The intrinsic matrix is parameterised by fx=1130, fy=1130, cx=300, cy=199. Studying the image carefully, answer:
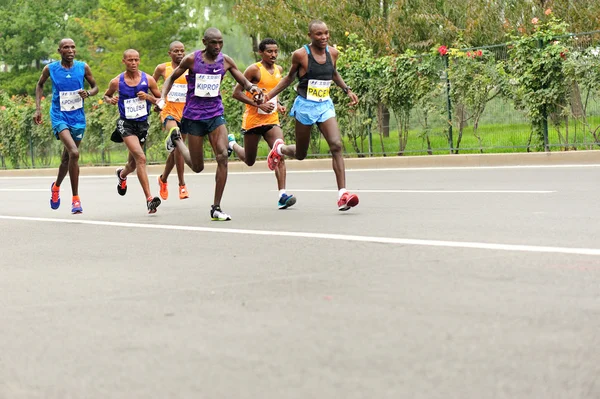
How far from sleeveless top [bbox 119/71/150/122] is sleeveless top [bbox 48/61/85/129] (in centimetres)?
49

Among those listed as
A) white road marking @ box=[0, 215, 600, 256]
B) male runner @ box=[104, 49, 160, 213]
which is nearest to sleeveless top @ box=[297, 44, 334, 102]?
white road marking @ box=[0, 215, 600, 256]

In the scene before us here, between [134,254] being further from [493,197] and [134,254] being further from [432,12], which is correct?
[432,12]

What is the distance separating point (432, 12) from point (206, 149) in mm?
8045

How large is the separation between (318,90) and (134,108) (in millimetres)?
2945

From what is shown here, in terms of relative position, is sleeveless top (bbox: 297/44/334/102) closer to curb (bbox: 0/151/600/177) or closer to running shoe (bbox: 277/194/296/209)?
running shoe (bbox: 277/194/296/209)

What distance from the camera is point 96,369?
468 cm

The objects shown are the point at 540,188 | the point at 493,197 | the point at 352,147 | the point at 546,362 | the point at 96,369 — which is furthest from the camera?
the point at 352,147

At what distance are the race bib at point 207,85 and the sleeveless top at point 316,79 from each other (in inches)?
36.1

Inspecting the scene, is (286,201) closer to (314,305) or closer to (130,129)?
(130,129)

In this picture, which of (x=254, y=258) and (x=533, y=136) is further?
(x=533, y=136)

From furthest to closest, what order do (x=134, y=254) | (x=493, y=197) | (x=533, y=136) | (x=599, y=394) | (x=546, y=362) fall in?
(x=533, y=136)
(x=493, y=197)
(x=134, y=254)
(x=546, y=362)
(x=599, y=394)

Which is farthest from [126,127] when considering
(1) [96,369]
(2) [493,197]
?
(1) [96,369]

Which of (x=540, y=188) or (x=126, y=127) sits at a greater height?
(x=126, y=127)

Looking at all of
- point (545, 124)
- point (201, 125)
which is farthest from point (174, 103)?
point (545, 124)
